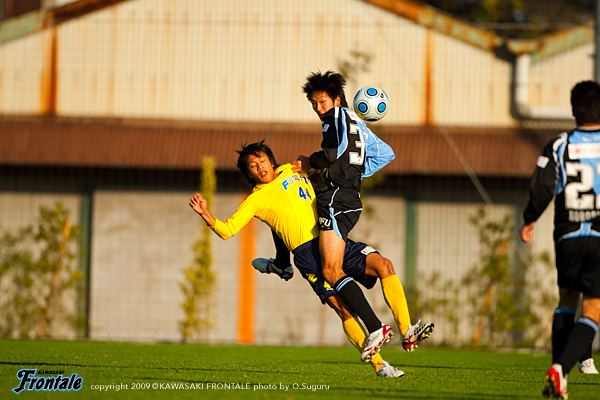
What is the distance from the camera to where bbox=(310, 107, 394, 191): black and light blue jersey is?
6.95 metres

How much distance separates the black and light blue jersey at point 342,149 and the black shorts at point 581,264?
1.73 meters

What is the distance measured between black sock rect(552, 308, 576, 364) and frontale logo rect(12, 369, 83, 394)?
3213mm

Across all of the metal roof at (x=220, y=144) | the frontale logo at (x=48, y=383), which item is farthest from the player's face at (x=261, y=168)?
the metal roof at (x=220, y=144)

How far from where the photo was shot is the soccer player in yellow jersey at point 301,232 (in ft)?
23.0

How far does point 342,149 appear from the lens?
22.8ft

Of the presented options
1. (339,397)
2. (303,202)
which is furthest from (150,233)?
(339,397)

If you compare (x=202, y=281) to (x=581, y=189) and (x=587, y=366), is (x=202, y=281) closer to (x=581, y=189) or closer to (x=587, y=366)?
(x=587, y=366)

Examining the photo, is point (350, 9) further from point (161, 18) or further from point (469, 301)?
point (469, 301)

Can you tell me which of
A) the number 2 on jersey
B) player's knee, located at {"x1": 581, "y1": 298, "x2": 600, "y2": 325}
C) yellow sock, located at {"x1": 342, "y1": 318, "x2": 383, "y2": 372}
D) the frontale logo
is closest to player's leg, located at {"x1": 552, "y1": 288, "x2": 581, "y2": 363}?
player's knee, located at {"x1": 581, "y1": 298, "x2": 600, "y2": 325}

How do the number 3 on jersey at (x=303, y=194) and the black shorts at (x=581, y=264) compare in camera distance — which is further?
the number 3 on jersey at (x=303, y=194)

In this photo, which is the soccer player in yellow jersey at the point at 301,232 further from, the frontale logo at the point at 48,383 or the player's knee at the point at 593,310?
the frontale logo at the point at 48,383

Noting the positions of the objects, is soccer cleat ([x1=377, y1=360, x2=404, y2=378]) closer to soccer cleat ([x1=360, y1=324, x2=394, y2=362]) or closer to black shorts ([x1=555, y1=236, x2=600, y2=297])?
soccer cleat ([x1=360, y1=324, x2=394, y2=362])

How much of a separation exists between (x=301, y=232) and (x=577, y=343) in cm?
241

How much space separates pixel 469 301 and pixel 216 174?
17.0 feet
